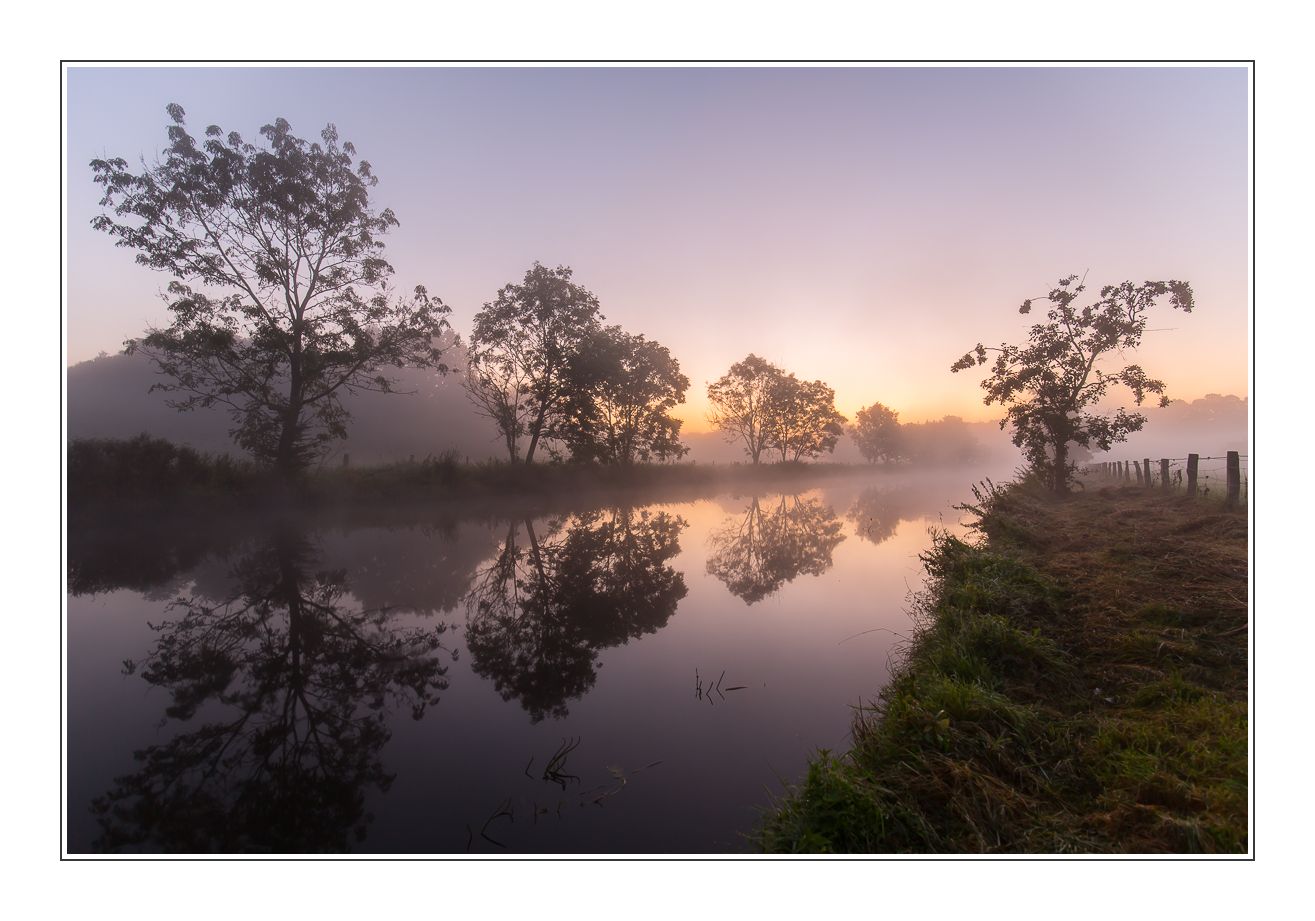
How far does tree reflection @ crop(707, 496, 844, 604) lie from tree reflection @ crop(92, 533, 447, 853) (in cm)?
493

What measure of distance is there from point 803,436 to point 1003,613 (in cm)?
4408

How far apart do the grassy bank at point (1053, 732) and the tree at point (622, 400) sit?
74.3 feet

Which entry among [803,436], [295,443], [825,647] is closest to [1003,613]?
[825,647]

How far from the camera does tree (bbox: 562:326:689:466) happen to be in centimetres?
2753

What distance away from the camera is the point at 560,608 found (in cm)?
722

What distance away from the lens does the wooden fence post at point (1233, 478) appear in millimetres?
10758

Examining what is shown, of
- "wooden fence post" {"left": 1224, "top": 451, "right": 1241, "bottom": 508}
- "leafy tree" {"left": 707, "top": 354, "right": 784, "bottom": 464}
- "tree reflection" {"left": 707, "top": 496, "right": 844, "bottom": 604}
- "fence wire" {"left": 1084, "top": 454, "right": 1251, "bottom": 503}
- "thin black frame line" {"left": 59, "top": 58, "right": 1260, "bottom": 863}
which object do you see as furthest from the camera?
"leafy tree" {"left": 707, "top": 354, "right": 784, "bottom": 464}

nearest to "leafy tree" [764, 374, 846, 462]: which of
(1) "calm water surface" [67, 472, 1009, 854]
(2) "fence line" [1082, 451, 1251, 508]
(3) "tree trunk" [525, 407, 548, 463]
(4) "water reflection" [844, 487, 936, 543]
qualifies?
(4) "water reflection" [844, 487, 936, 543]

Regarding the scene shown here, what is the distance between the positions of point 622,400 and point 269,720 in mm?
26669

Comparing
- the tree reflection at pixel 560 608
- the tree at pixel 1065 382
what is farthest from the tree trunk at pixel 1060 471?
the tree reflection at pixel 560 608

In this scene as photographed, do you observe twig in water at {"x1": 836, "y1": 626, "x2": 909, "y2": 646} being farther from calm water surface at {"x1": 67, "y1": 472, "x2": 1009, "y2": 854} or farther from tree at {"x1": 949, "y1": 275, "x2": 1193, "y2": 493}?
tree at {"x1": 949, "y1": 275, "x2": 1193, "y2": 493}

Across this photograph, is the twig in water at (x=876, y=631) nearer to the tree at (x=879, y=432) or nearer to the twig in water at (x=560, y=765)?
the twig in water at (x=560, y=765)

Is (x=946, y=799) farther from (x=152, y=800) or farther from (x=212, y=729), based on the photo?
(x=212, y=729)

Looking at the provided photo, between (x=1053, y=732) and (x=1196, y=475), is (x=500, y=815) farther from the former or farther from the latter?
(x=1196, y=475)
